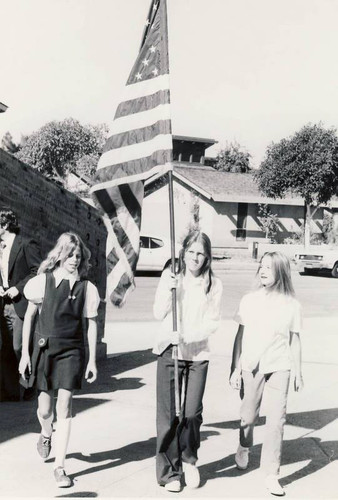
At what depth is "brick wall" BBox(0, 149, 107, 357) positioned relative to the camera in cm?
602

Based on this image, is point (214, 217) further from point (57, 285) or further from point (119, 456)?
point (57, 285)

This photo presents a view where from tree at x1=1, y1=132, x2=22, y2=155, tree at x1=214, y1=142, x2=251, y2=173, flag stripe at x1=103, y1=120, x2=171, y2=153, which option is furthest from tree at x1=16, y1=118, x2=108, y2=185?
flag stripe at x1=103, y1=120, x2=171, y2=153

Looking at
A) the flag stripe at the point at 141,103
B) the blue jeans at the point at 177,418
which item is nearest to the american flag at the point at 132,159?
the flag stripe at the point at 141,103

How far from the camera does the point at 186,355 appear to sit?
394 centimetres

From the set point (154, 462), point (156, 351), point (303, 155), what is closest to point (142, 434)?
point (154, 462)

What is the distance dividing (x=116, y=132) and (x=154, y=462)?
7.41 feet

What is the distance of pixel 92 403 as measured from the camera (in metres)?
5.67

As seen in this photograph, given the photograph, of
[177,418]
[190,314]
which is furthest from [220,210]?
[177,418]

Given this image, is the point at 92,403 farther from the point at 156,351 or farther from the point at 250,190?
the point at 250,190

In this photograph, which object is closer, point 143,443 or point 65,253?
point 65,253

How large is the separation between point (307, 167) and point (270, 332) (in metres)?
28.4

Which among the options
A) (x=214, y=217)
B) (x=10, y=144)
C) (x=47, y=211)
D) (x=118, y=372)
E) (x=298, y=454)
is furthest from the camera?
(x=10, y=144)

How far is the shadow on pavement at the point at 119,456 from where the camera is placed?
4.18m

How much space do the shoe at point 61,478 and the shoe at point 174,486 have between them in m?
0.58
